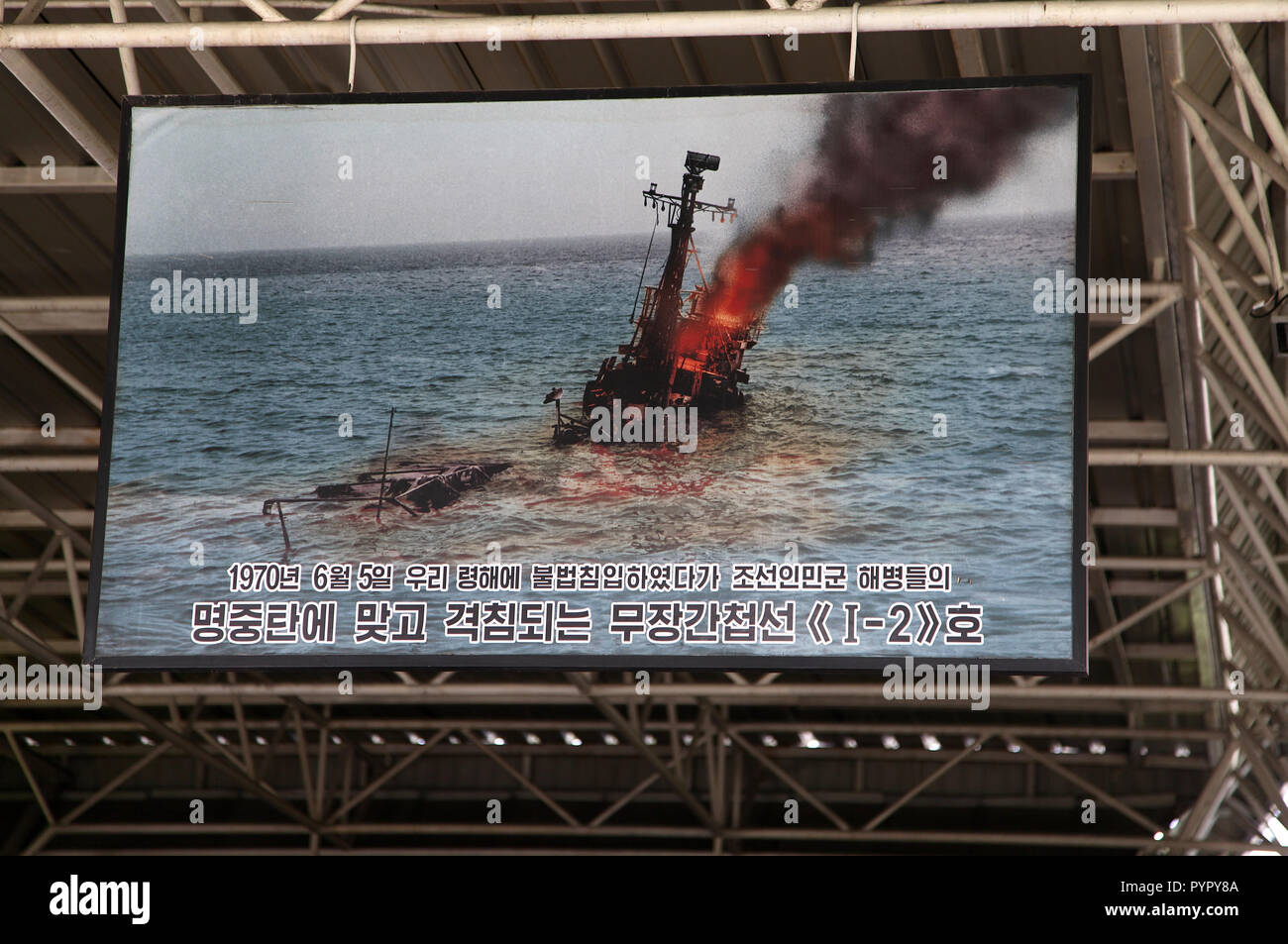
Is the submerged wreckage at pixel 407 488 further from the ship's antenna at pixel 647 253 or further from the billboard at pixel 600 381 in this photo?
the ship's antenna at pixel 647 253

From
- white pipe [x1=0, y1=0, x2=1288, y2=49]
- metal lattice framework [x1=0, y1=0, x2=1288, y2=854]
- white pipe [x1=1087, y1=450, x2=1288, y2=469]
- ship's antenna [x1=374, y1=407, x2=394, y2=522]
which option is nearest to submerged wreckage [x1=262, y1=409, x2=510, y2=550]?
ship's antenna [x1=374, y1=407, x2=394, y2=522]

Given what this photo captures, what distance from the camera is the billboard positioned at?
7918 millimetres

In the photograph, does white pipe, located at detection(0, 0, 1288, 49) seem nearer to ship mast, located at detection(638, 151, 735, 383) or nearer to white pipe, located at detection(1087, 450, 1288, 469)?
ship mast, located at detection(638, 151, 735, 383)

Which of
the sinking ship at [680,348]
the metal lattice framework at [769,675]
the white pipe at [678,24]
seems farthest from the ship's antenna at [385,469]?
the white pipe at [678,24]

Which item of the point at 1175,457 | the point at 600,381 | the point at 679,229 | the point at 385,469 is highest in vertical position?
the point at 679,229

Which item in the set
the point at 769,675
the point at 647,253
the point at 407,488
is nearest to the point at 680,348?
the point at 647,253

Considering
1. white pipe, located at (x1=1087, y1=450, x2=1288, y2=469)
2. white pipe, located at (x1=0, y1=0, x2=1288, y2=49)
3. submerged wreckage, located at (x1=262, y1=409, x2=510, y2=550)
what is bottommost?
submerged wreckage, located at (x1=262, y1=409, x2=510, y2=550)

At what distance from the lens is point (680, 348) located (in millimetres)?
8477

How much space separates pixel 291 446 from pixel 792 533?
2.81m

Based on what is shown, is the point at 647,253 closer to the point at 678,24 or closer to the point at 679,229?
the point at 679,229

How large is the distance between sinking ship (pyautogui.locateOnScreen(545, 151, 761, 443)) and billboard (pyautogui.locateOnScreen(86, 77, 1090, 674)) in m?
0.02

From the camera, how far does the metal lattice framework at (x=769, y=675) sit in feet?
34.2

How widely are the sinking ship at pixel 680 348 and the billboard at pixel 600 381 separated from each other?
0.02 metres

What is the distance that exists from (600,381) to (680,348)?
49 centimetres
